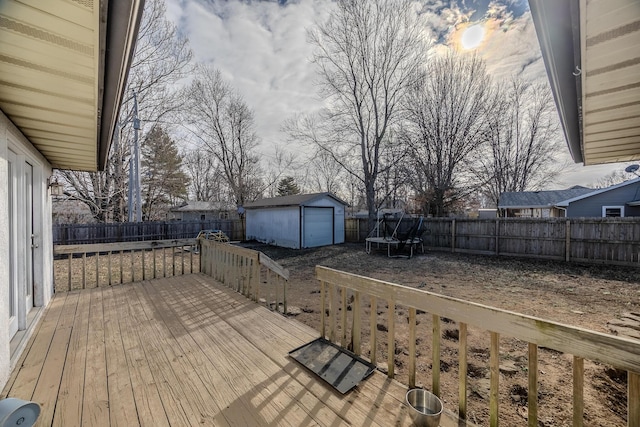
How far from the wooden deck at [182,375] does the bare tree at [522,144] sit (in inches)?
632

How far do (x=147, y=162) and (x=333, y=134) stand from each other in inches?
587

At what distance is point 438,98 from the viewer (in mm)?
14422

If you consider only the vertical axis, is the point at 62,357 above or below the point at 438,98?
below

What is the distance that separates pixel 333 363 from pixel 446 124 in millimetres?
15208

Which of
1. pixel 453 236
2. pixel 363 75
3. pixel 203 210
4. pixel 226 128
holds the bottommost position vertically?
pixel 453 236

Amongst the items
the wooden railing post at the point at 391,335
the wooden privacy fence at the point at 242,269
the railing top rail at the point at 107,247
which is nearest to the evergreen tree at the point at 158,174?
the railing top rail at the point at 107,247

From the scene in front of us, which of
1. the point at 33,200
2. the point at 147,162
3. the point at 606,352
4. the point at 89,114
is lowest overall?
the point at 606,352

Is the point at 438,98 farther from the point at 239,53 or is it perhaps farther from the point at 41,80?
the point at 41,80

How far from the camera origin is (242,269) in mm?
4289

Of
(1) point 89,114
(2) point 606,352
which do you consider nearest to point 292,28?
(1) point 89,114

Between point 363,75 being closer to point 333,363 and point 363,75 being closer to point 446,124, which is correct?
point 446,124

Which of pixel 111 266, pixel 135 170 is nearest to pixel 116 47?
pixel 111 266

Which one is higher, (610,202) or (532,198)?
(532,198)

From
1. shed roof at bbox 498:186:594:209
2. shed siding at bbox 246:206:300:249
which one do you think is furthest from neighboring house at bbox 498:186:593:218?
shed siding at bbox 246:206:300:249
